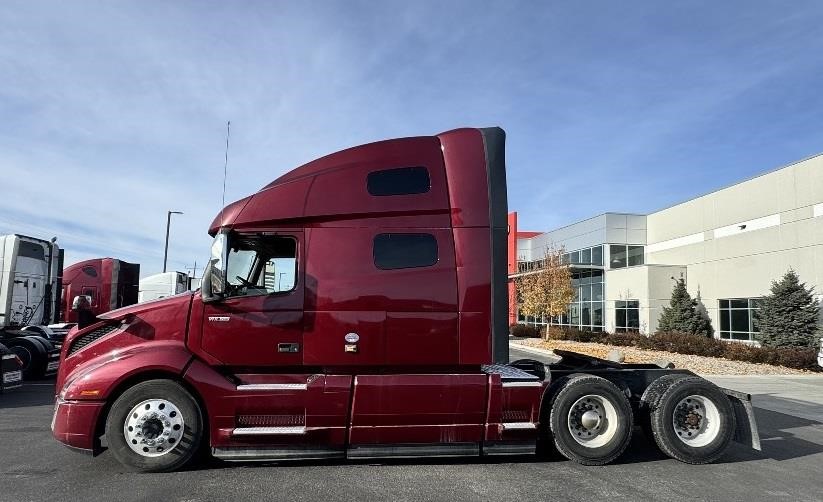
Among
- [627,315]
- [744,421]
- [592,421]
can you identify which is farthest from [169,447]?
[627,315]

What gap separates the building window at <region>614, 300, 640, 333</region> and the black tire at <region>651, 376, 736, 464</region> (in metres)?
27.5

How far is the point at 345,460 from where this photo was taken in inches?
231

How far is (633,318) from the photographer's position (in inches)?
1277

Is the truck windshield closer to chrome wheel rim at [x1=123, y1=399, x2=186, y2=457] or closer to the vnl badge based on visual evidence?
chrome wheel rim at [x1=123, y1=399, x2=186, y2=457]

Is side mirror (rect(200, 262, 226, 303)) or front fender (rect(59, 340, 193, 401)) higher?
side mirror (rect(200, 262, 226, 303))

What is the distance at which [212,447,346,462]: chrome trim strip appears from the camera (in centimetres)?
543

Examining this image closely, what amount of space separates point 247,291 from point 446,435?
256 cm

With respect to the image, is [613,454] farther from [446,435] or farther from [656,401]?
[446,435]

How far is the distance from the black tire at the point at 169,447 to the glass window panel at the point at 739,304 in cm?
2722

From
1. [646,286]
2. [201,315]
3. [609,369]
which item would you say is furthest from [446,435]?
[646,286]

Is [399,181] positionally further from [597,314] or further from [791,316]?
[597,314]

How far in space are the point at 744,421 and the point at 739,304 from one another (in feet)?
78.0

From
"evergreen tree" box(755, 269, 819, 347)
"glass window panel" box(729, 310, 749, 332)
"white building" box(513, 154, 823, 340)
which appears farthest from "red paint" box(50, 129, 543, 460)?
"glass window panel" box(729, 310, 749, 332)

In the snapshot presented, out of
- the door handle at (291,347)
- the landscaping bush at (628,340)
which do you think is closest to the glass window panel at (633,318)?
the landscaping bush at (628,340)
